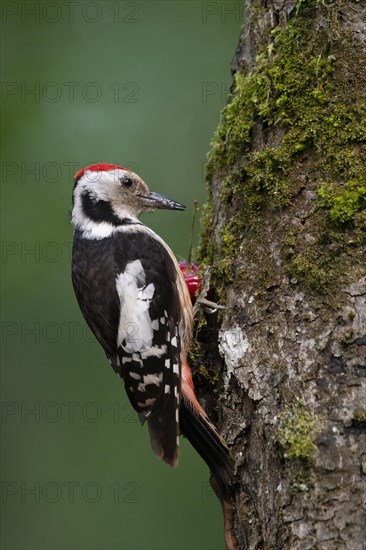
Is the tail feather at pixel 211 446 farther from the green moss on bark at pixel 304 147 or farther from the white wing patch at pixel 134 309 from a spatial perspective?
the green moss on bark at pixel 304 147

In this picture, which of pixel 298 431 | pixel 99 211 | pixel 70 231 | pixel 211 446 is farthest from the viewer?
pixel 70 231

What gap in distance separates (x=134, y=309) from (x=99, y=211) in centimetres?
75

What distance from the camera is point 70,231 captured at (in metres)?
5.34

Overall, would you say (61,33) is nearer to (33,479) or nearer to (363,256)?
(33,479)

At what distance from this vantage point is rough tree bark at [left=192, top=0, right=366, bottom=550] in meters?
2.31

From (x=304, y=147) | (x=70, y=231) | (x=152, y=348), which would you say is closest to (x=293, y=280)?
(x=304, y=147)

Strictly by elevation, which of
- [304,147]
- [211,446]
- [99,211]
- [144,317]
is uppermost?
[304,147]

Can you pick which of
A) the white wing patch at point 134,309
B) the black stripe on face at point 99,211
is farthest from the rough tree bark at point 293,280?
the black stripe on face at point 99,211

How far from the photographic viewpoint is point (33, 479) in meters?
5.51

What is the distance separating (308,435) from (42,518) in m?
3.70

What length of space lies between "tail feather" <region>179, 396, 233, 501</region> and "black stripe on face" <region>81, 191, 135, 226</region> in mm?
1162

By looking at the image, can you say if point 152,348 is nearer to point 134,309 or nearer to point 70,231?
point 134,309

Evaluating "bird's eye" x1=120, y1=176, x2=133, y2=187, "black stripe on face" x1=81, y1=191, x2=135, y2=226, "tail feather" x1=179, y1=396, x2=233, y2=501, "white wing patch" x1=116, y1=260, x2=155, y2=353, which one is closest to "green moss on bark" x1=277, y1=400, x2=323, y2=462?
"tail feather" x1=179, y1=396, x2=233, y2=501

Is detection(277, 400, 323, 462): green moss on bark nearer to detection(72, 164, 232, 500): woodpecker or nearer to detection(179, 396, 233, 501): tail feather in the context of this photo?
detection(179, 396, 233, 501): tail feather
